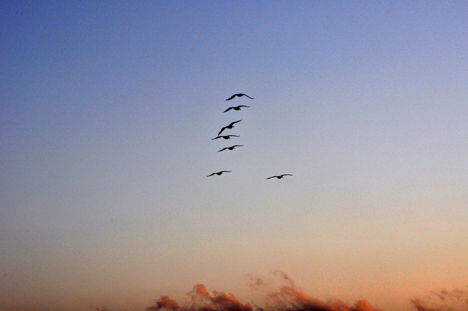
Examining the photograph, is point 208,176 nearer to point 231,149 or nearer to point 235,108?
point 231,149

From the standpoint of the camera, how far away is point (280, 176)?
134 m

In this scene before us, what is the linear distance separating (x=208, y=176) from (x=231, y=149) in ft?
31.4

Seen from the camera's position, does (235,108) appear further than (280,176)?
No

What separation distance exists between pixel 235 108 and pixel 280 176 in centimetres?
2370

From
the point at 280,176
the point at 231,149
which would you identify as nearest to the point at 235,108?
the point at 231,149

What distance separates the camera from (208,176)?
412 ft

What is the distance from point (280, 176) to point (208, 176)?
20377 millimetres

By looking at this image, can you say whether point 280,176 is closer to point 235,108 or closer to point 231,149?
point 231,149

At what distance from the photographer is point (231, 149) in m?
129

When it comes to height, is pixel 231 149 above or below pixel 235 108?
below

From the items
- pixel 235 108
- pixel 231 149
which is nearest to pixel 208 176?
pixel 231 149

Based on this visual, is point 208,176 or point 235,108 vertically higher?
point 235,108

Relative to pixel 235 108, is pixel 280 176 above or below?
below

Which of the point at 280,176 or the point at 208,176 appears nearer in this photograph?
the point at 208,176
